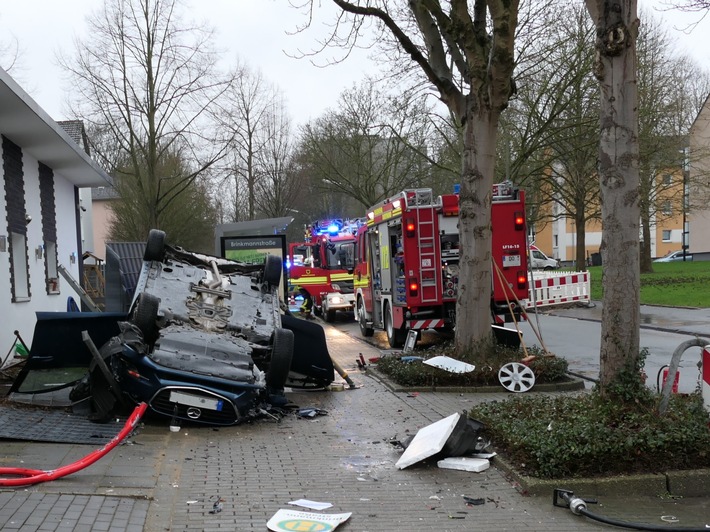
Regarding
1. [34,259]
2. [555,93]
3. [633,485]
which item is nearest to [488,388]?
[633,485]

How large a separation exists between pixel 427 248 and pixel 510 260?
160cm

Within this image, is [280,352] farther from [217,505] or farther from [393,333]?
[393,333]

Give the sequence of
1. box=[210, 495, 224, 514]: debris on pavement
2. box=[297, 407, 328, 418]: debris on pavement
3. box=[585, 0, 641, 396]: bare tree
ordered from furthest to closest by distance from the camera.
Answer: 1. box=[297, 407, 328, 418]: debris on pavement
2. box=[585, 0, 641, 396]: bare tree
3. box=[210, 495, 224, 514]: debris on pavement

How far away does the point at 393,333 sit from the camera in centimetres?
1586

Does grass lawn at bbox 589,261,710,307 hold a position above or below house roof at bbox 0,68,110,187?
below

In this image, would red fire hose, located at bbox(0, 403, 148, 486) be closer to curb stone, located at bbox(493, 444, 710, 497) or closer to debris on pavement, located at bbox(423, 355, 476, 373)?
curb stone, located at bbox(493, 444, 710, 497)

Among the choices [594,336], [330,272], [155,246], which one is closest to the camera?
[155,246]

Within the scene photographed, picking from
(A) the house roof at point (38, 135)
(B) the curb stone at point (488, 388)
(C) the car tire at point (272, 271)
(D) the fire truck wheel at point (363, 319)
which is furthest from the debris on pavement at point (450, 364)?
(D) the fire truck wheel at point (363, 319)

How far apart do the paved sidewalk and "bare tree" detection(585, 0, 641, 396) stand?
62.4 inches

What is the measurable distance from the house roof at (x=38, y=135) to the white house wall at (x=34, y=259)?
13.6 inches

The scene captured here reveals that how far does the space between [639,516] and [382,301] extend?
38.0ft

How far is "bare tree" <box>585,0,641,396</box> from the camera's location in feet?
21.3

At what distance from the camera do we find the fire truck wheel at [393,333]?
15.8 meters

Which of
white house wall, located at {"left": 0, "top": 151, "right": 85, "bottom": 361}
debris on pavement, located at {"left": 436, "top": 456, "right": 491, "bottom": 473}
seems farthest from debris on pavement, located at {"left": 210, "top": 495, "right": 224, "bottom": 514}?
white house wall, located at {"left": 0, "top": 151, "right": 85, "bottom": 361}
